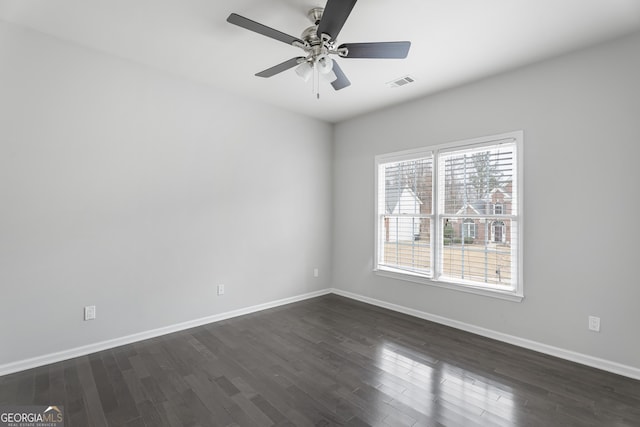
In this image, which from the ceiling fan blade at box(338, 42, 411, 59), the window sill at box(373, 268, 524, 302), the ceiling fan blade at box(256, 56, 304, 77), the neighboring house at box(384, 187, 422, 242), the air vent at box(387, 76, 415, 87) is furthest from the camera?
the neighboring house at box(384, 187, 422, 242)

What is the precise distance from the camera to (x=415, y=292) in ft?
13.3

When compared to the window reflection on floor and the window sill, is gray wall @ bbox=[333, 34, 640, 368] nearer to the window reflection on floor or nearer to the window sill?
the window sill

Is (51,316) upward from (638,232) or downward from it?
downward

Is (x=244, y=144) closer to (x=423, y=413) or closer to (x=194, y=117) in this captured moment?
(x=194, y=117)

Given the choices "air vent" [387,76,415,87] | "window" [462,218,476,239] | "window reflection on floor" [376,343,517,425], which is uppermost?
"air vent" [387,76,415,87]

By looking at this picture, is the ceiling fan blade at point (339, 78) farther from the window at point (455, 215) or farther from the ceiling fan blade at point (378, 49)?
the window at point (455, 215)

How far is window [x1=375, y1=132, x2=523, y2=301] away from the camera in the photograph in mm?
3256

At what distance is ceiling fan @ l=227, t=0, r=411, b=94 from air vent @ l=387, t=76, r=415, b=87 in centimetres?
116

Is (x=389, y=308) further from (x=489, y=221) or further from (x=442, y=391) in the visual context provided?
(x=442, y=391)

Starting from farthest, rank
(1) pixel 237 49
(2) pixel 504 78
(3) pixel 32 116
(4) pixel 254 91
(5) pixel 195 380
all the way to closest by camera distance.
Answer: (4) pixel 254 91 → (2) pixel 504 78 → (1) pixel 237 49 → (3) pixel 32 116 → (5) pixel 195 380

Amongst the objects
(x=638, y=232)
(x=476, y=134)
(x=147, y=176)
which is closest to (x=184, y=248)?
(x=147, y=176)

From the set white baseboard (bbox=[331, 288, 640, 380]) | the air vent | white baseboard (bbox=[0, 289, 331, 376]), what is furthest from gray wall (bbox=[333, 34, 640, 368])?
white baseboard (bbox=[0, 289, 331, 376])

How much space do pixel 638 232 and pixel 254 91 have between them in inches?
164

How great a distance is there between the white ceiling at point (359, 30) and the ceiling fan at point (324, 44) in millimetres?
259
